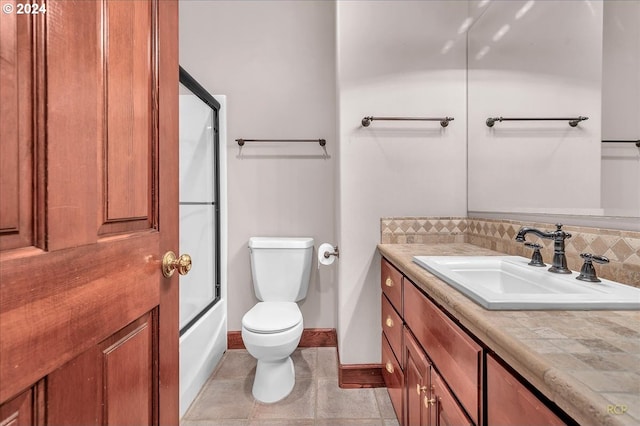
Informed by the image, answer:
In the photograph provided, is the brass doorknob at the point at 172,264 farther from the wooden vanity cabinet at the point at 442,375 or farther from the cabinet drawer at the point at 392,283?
the cabinet drawer at the point at 392,283

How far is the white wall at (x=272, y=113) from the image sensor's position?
2.19 m

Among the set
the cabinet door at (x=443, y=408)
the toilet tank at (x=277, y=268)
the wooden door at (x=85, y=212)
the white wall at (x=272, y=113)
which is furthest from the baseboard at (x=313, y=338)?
the wooden door at (x=85, y=212)

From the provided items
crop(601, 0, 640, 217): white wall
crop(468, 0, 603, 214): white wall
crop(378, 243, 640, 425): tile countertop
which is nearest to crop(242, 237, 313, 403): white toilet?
crop(378, 243, 640, 425): tile countertop

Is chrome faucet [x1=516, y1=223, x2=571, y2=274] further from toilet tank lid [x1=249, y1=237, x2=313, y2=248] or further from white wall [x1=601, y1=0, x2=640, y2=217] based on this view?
toilet tank lid [x1=249, y1=237, x2=313, y2=248]

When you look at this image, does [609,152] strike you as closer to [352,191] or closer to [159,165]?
[352,191]

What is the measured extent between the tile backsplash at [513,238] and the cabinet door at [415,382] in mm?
638

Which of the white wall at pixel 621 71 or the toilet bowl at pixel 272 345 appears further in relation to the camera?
the toilet bowl at pixel 272 345

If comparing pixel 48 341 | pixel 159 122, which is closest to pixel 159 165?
pixel 159 122

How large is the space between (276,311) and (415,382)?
0.90 metres

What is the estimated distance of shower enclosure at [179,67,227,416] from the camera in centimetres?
160

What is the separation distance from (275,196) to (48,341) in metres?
1.82

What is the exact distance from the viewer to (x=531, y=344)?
0.50 metres

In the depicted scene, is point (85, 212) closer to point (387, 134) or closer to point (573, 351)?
point (573, 351)

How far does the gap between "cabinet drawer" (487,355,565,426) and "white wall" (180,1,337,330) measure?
63.8 inches
